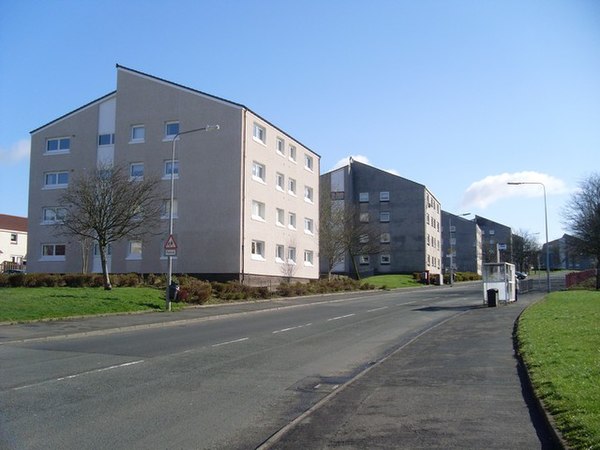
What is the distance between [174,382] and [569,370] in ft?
20.9

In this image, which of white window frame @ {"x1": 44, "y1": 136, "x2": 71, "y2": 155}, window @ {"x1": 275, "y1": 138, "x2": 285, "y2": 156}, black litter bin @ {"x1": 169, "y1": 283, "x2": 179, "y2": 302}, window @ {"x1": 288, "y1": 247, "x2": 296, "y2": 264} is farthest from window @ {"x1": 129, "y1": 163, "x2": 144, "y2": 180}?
black litter bin @ {"x1": 169, "y1": 283, "x2": 179, "y2": 302}

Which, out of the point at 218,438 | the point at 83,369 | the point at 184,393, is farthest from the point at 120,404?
the point at 83,369

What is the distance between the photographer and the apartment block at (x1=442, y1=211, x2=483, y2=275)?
111 metres

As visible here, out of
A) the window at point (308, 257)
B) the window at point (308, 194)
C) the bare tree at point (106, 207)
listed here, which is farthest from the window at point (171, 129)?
the window at point (308, 257)

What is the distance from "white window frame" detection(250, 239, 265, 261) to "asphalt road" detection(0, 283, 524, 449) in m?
20.5

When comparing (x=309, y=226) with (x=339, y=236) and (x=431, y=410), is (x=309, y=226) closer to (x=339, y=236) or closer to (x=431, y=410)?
(x=339, y=236)

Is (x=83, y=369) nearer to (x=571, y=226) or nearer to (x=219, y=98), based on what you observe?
(x=219, y=98)

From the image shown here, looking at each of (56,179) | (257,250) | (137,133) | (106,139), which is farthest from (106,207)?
(56,179)

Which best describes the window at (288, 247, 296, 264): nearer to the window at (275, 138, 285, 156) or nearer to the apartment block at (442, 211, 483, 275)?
the window at (275, 138, 285, 156)

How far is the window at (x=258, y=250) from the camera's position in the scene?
130 ft

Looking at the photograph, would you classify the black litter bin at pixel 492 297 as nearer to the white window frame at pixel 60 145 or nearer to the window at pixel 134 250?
the window at pixel 134 250

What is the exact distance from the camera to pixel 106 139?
42.7 meters

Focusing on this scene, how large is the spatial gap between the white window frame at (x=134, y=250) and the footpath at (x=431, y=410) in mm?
29606

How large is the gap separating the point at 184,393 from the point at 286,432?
2.65 m
